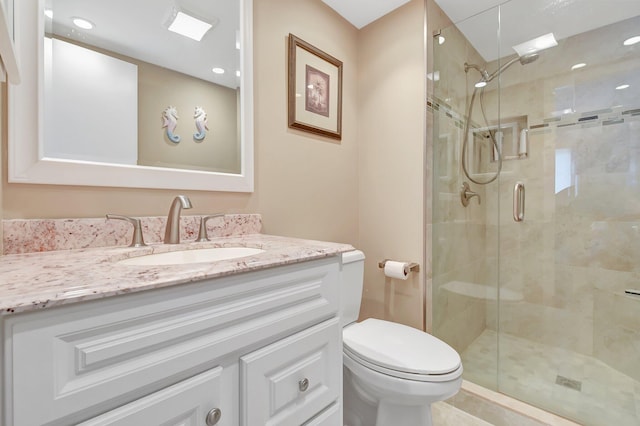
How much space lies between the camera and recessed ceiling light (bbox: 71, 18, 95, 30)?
0.90 meters

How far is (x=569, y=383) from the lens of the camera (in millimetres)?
1554

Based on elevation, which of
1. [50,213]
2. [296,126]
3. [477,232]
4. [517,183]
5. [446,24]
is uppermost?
[446,24]

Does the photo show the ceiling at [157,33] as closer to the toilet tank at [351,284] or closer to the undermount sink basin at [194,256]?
the undermount sink basin at [194,256]

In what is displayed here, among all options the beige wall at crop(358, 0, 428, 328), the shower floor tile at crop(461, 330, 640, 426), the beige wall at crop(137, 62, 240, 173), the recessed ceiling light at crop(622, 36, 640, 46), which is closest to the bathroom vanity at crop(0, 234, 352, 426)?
the beige wall at crop(137, 62, 240, 173)

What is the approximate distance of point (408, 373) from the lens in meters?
1.03

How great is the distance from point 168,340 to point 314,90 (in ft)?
4.75

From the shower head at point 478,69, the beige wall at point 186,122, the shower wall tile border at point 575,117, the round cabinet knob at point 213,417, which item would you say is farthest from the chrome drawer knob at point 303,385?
the shower head at point 478,69

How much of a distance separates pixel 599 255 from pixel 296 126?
1.96 meters

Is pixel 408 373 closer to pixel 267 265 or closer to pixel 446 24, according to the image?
pixel 267 265

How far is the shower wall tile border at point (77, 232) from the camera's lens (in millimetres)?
794

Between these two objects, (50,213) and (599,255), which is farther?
(599,255)

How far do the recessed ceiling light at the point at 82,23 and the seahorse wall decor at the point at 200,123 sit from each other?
391 millimetres

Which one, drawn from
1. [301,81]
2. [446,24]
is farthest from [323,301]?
[446,24]

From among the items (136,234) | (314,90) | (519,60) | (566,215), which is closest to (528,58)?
(519,60)
